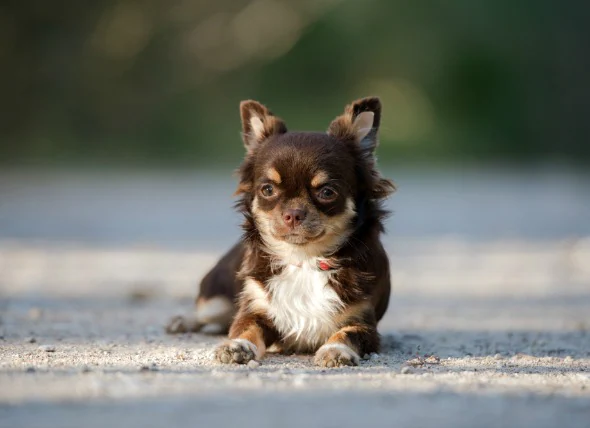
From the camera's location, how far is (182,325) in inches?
250

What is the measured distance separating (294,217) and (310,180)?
0.26m

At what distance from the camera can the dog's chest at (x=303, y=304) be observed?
212 inches

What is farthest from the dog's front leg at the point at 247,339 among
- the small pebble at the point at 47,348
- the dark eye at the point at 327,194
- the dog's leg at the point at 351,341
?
the small pebble at the point at 47,348

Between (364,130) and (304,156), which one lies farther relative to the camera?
(364,130)

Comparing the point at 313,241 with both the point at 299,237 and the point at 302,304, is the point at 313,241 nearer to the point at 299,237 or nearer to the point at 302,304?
the point at 299,237

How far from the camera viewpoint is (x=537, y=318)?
727 cm

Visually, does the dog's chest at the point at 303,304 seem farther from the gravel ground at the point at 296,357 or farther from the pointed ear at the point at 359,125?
the pointed ear at the point at 359,125

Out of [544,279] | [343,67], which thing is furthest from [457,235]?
[343,67]

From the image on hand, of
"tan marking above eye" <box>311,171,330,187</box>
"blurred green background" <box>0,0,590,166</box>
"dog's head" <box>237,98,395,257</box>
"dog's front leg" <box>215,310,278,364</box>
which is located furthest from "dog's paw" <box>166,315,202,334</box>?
"blurred green background" <box>0,0,590,166</box>

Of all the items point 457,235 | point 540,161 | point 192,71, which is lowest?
point 457,235

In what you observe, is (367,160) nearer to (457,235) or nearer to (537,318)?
(537,318)

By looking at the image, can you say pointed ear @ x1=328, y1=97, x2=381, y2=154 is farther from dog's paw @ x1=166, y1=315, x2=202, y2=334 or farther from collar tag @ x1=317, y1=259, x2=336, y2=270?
dog's paw @ x1=166, y1=315, x2=202, y2=334

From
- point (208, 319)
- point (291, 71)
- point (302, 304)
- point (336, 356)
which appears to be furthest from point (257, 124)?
point (291, 71)

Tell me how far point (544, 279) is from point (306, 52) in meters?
21.8
